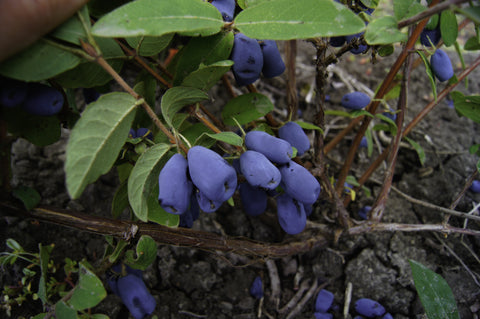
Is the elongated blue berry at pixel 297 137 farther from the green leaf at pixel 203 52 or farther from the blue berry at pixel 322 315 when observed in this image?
the blue berry at pixel 322 315

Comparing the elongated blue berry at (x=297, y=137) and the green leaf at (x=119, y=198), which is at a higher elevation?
the elongated blue berry at (x=297, y=137)

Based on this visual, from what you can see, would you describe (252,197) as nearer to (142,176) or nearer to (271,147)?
(271,147)

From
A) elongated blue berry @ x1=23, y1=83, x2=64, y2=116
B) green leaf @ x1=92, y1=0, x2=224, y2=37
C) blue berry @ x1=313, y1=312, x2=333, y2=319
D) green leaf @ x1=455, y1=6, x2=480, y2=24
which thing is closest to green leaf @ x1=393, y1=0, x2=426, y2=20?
green leaf @ x1=455, y1=6, x2=480, y2=24

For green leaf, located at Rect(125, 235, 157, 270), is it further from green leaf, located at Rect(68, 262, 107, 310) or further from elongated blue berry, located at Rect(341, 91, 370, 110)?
elongated blue berry, located at Rect(341, 91, 370, 110)

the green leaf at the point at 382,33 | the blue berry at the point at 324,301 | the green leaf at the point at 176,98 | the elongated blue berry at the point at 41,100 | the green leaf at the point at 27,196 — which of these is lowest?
the blue berry at the point at 324,301

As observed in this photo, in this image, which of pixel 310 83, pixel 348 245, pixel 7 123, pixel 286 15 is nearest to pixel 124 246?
pixel 7 123

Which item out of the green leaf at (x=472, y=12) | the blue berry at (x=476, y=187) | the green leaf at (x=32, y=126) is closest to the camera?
the green leaf at (x=472, y=12)

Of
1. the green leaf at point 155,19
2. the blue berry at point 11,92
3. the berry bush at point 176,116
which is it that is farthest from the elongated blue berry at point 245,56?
the blue berry at point 11,92
